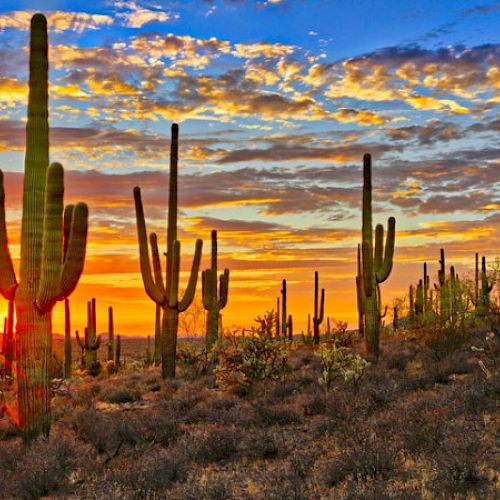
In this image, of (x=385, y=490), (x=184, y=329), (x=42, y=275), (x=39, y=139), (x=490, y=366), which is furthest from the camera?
(x=184, y=329)

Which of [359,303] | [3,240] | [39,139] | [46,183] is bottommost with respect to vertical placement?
[359,303]

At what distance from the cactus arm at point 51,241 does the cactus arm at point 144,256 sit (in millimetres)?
8927

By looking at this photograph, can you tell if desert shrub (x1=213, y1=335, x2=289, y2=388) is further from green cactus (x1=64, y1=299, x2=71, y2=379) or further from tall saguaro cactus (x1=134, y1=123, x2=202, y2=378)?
green cactus (x1=64, y1=299, x2=71, y2=379)

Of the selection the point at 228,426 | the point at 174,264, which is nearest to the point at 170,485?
the point at 228,426

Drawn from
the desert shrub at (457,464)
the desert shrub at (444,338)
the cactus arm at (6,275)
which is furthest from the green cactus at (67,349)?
the desert shrub at (457,464)

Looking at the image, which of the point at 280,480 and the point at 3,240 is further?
the point at 3,240

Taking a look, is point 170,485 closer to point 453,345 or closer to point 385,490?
point 385,490

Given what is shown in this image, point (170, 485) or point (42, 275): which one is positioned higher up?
point (42, 275)

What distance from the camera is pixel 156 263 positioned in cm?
2269

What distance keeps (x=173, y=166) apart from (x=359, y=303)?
16906mm

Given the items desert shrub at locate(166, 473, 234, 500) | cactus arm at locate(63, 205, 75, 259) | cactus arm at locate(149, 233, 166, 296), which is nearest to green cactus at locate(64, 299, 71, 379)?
cactus arm at locate(149, 233, 166, 296)

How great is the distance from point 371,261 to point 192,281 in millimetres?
6098

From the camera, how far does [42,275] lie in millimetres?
12344

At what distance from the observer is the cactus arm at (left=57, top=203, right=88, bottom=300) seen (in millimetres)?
12227
